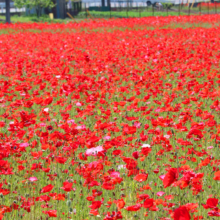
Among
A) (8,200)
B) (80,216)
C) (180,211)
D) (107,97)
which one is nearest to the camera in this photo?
(180,211)

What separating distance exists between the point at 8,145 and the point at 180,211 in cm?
209

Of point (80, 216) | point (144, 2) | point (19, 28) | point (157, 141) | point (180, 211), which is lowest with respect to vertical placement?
point (80, 216)

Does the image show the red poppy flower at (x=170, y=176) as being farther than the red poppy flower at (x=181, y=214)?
Yes

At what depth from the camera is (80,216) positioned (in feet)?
8.80

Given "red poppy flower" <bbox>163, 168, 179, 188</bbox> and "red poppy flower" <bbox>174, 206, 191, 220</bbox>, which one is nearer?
"red poppy flower" <bbox>174, 206, 191, 220</bbox>

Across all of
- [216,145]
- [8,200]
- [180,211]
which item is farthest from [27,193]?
[216,145]

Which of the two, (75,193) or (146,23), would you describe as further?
(146,23)

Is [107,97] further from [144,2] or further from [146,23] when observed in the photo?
[144,2]

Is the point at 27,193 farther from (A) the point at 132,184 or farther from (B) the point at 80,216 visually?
(A) the point at 132,184

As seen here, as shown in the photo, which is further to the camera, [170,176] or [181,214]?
[170,176]

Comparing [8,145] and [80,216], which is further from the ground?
[8,145]

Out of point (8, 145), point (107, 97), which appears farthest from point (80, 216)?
point (107, 97)

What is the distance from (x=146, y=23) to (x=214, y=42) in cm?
1064

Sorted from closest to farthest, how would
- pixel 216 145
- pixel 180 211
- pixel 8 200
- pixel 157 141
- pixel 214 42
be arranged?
pixel 180 211, pixel 8 200, pixel 157 141, pixel 216 145, pixel 214 42
